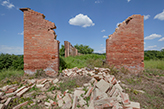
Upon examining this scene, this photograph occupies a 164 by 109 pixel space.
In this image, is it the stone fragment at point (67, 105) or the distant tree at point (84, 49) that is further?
the distant tree at point (84, 49)

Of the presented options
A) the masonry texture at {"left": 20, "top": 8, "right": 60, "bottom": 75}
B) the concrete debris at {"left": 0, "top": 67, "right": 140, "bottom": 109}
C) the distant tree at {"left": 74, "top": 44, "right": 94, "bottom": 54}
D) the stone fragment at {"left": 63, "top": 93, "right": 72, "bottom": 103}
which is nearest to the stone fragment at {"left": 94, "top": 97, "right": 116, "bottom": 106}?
the concrete debris at {"left": 0, "top": 67, "right": 140, "bottom": 109}

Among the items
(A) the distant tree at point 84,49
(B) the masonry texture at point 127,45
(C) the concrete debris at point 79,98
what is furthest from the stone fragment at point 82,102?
(A) the distant tree at point 84,49

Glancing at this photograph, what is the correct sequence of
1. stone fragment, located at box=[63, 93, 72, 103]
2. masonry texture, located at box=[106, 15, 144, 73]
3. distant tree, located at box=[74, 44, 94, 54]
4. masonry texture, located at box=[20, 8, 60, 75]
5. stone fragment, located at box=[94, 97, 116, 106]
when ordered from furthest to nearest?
distant tree, located at box=[74, 44, 94, 54]
masonry texture, located at box=[106, 15, 144, 73]
masonry texture, located at box=[20, 8, 60, 75]
stone fragment, located at box=[63, 93, 72, 103]
stone fragment, located at box=[94, 97, 116, 106]

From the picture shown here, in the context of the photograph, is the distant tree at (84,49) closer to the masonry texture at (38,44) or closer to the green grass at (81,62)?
the green grass at (81,62)

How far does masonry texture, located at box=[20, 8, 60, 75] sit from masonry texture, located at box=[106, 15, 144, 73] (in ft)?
13.5

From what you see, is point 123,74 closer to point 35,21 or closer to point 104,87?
point 104,87

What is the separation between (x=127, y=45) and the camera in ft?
20.9

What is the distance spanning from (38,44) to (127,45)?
21.3 ft

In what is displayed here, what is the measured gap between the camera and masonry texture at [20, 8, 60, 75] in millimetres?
5625

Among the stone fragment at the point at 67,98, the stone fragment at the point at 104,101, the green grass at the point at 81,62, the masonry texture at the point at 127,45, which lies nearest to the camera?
the stone fragment at the point at 104,101

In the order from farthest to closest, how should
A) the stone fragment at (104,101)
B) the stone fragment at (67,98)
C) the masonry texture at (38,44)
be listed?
the masonry texture at (38,44), the stone fragment at (67,98), the stone fragment at (104,101)

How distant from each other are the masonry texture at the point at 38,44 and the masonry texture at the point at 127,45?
410cm

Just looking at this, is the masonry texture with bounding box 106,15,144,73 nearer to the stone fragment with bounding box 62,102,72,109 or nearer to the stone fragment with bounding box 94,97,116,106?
the stone fragment with bounding box 94,97,116,106

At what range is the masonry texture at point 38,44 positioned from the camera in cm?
562
